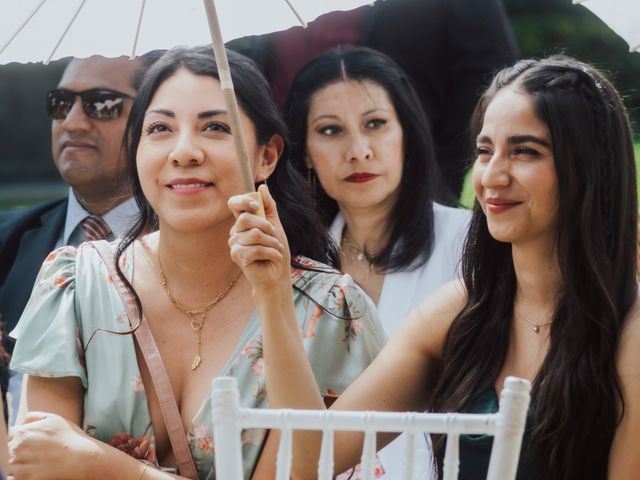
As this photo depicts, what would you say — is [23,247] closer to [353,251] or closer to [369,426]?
[353,251]

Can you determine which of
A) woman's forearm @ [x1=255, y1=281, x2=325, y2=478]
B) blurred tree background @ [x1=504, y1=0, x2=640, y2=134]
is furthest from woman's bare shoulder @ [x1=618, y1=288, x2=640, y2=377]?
blurred tree background @ [x1=504, y1=0, x2=640, y2=134]

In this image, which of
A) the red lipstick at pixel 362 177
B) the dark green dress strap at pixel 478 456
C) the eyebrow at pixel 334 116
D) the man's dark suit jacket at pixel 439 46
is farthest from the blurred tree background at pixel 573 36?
the dark green dress strap at pixel 478 456

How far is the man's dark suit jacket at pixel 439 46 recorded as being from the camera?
430cm

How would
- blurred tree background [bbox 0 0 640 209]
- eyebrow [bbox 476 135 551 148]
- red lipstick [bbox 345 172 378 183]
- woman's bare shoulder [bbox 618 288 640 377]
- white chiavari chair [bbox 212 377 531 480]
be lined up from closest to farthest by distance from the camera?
white chiavari chair [bbox 212 377 531 480]
woman's bare shoulder [bbox 618 288 640 377]
eyebrow [bbox 476 135 551 148]
red lipstick [bbox 345 172 378 183]
blurred tree background [bbox 0 0 640 209]

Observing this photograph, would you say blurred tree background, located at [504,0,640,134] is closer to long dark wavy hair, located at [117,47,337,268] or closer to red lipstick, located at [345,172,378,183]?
red lipstick, located at [345,172,378,183]

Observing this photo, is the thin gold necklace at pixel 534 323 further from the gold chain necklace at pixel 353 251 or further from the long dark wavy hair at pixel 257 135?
the gold chain necklace at pixel 353 251

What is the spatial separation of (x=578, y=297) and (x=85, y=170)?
2.26 meters

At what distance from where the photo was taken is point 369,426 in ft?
5.91

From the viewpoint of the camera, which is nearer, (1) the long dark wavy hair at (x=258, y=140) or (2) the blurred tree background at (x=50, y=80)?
(1) the long dark wavy hair at (x=258, y=140)

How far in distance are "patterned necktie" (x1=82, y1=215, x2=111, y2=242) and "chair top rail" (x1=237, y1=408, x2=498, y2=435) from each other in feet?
7.94

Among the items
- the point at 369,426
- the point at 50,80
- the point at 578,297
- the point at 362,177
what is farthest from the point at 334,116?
the point at 369,426

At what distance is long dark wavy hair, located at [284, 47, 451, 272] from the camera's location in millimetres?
3908

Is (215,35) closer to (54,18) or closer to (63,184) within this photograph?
(54,18)

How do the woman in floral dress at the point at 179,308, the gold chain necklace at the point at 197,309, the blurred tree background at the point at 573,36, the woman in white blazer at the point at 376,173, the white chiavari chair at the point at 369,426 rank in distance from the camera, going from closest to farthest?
1. the white chiavari chair at the point at 369,426
2. the woman in floral dress at the point at 179,308
3. the gold chain necklace at the point at 197,309
4. the woman in white blazer at the point at 376,173
5. the blurred tree background at the point at 573,36
